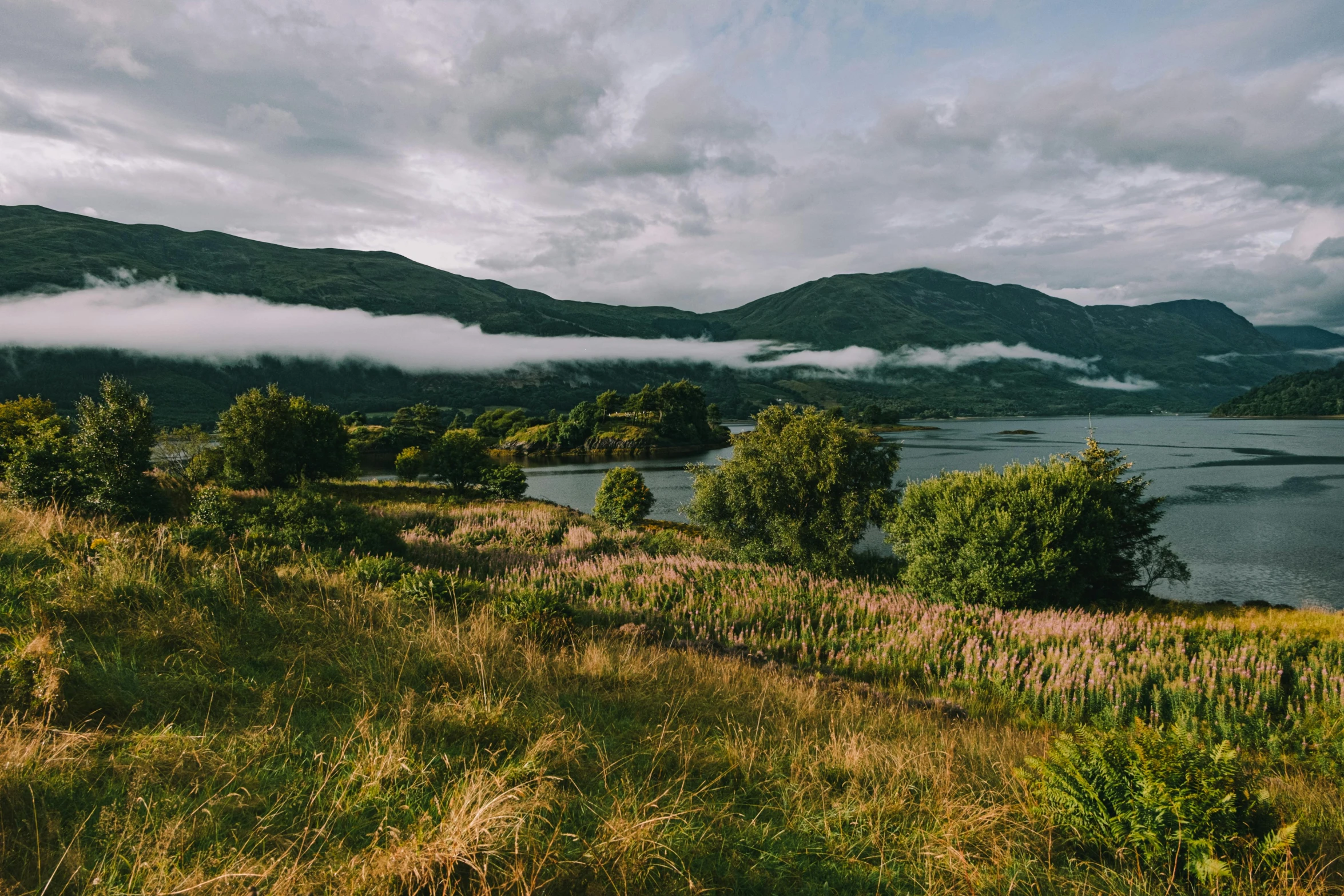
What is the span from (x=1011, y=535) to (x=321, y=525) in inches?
676

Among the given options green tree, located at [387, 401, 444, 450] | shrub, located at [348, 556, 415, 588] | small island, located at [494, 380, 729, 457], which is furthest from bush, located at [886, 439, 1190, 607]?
green tree, located at [387, 401, 444, 450]

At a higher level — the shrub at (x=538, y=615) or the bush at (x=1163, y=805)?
the bush at (x=1163, y=805)

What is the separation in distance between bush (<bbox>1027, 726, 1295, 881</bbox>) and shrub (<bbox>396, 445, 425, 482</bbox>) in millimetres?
85590

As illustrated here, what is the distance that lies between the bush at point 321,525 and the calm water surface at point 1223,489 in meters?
33.0

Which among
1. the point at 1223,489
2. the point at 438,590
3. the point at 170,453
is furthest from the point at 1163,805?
the point at 170,453

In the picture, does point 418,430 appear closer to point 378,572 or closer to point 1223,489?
point 378,572

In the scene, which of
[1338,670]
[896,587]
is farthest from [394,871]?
[896,587]

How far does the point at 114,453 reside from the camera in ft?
59.1

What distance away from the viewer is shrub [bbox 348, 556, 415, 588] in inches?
367

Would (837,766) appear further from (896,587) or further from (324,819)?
(896,587)

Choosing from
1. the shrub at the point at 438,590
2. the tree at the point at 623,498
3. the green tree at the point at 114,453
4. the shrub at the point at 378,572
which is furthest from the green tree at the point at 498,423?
the shrub at the point at 438,590

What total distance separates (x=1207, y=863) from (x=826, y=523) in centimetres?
1823

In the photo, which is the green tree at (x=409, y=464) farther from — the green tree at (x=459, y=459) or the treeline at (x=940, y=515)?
the treeline at (x=940, y=515)

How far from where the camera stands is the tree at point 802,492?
2141cm
